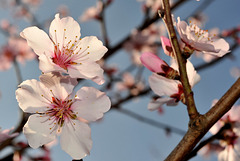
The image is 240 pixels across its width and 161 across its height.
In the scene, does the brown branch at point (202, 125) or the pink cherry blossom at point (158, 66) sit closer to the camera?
the brown branch at point (202, 125)

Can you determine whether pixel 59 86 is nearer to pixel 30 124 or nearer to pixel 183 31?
pixel 30 124

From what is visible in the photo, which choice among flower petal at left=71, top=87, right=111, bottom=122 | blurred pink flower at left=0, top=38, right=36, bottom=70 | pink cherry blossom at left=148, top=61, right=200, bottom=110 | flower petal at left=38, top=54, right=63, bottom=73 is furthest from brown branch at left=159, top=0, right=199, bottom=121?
blurred pink flower at left=0, top=38, right=36, bottom=70

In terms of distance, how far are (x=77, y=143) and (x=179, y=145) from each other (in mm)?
345

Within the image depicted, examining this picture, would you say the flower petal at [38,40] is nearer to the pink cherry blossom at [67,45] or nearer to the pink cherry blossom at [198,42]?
the pink cherry blossom at [67,45]

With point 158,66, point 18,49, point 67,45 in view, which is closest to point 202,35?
point 158,66

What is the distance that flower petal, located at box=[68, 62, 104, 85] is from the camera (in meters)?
0.76

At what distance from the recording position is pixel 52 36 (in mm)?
893

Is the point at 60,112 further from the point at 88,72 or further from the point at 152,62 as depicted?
the point at 152,62

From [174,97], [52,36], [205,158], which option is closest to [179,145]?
[174,97]

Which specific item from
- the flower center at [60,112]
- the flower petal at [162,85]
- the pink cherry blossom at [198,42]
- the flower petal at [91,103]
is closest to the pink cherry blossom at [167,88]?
the flower petal at [162,85]

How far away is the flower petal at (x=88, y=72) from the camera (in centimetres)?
76

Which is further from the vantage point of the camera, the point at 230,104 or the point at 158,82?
the point at 158,82

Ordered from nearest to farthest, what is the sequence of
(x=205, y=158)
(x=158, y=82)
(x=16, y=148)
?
(x=158, y=82)
(x=16, y=148)
(x=205, y=158)

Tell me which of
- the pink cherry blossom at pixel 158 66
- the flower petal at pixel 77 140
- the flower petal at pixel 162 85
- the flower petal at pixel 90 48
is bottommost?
the flower petal at pixel 77 140
